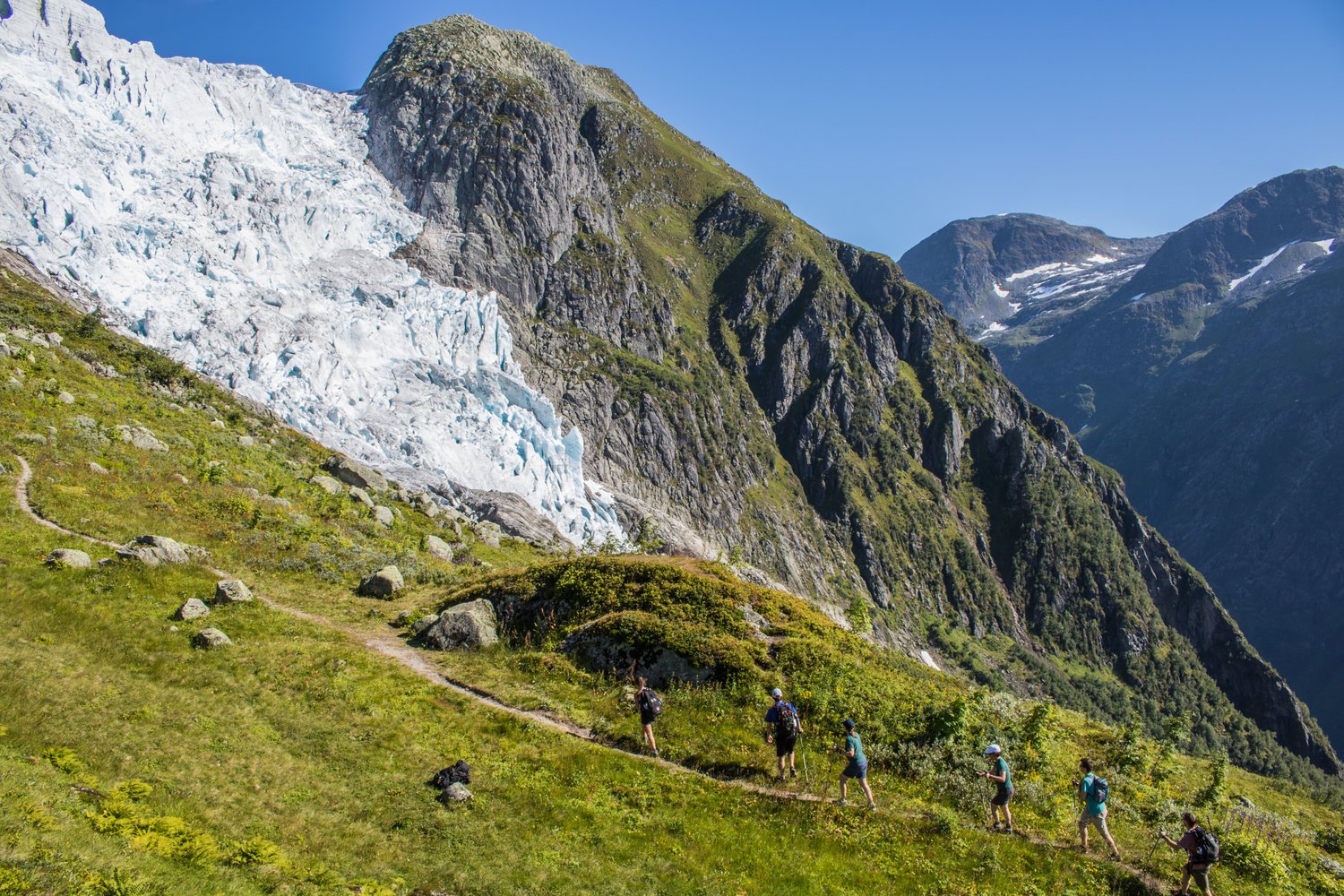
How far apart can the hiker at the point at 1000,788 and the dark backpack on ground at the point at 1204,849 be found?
3696mm

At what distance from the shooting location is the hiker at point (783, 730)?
17859 mm

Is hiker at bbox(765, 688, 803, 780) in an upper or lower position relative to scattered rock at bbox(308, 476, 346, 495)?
lower

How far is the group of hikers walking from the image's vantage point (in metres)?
15.2

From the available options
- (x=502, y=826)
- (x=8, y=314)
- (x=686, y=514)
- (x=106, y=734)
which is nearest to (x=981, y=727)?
(x=502, y=826)

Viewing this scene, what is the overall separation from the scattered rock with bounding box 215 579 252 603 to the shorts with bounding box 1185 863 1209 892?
94.8ft

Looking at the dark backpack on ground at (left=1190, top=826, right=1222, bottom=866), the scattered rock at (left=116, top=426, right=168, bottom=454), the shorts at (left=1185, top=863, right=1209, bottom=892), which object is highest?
the scattered rock at (left=116, top=426, right=168, bottom=454)

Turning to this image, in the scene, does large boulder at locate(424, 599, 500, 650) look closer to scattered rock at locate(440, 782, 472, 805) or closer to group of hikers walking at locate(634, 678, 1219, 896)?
group of hikers walking at locate(634, 678, 1219, 896)

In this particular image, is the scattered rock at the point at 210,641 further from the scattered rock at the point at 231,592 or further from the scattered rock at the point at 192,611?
the scattered rock at the point at 231,592

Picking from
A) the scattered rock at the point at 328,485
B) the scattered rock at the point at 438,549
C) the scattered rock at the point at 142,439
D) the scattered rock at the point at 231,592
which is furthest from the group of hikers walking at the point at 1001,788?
the scattered rock at the point at 328,485

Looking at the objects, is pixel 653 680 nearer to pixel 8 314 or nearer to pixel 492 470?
pixel 8 314

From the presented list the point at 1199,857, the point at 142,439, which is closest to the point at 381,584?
the point at 142,439

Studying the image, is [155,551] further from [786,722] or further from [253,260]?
[253,260]

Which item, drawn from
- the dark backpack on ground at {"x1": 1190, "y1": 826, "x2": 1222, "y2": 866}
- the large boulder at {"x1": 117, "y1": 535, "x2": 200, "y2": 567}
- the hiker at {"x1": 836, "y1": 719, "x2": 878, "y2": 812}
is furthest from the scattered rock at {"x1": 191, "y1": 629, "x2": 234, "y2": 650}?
the dark backpack on ground at {"x1": 1190, "y1": 826, "x2": 1222, "y2": 866}

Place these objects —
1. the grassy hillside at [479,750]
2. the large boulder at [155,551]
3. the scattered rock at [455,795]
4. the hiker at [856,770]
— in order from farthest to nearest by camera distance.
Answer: the large boulder at [155,551]
the hiker at [856,770]
the scattered rock at [455,795]
the grassy hillside at [479,750]
